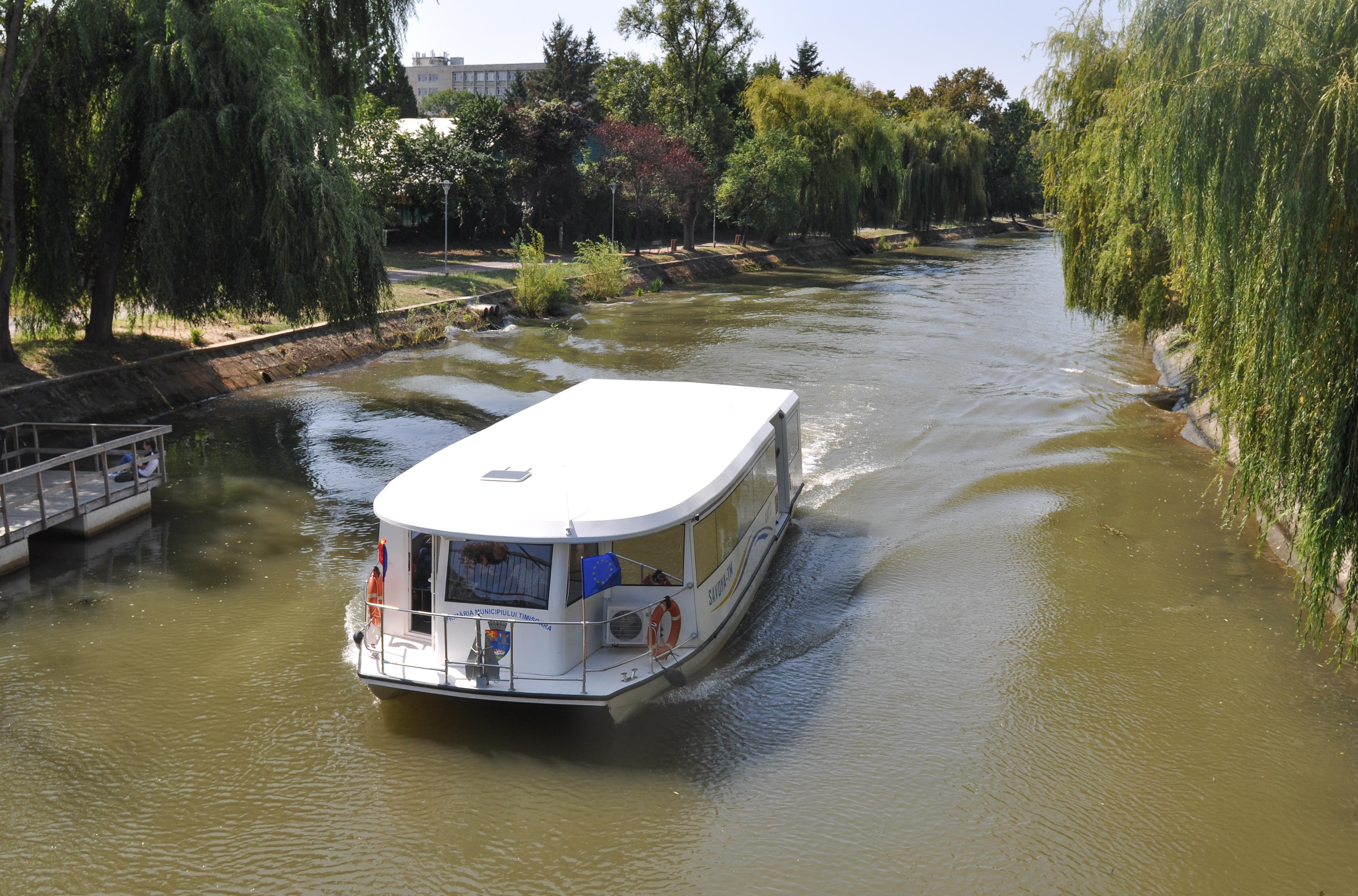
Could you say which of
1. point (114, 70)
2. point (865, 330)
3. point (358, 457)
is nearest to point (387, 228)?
point (865, 330)

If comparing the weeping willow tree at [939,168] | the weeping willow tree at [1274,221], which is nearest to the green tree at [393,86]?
the weeping willow tree at [1274,221]

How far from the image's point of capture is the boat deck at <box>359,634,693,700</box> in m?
9.27

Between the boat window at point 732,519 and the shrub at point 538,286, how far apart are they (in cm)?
2494

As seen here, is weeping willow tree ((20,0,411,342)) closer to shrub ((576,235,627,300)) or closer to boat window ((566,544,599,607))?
boat window ((566,544,599,607))

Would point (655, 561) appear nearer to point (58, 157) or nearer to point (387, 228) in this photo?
point (58, 157)

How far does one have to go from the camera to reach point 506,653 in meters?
9.54

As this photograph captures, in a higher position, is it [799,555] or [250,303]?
[250,303]

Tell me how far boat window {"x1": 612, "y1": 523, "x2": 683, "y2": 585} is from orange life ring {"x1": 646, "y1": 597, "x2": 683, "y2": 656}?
237mm

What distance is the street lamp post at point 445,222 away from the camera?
39.5 meters

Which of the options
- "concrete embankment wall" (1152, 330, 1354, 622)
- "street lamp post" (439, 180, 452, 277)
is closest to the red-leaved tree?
"street lamp post" (439, 180, 452, 277)

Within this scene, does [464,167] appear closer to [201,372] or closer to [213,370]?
[213,370]

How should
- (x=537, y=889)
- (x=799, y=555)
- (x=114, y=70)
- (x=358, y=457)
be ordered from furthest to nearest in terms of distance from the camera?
1. (x=114, y=70)
2. (x=358, y=457)
3. (x=799, y=555)
4. (x=537, y=889)

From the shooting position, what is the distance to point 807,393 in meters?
25.4

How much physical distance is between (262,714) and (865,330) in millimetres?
27876
